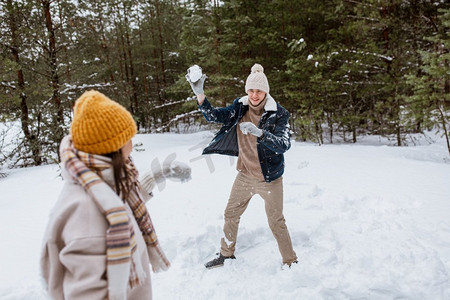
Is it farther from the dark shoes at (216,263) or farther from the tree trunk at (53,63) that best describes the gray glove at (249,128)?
the tree trunk at (53,63)

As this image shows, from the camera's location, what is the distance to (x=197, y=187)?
5.73m

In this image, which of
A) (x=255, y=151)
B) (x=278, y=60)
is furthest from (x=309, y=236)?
(x=278, y=60)

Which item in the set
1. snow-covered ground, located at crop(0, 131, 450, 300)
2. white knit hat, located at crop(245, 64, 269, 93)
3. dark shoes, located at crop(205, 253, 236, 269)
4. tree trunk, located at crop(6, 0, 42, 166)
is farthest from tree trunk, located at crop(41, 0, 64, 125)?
white knit hat, located at crop(245, 64, 269, 93)

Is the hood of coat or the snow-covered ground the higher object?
the hood of coat

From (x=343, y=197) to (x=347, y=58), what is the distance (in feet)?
24.5

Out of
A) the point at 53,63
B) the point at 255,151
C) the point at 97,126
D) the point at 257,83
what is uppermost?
the point at 53,63

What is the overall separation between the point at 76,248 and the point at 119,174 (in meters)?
0.36

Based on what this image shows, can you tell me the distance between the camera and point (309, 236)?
384cm

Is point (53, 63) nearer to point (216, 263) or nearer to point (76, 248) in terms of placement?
point (216, 263)

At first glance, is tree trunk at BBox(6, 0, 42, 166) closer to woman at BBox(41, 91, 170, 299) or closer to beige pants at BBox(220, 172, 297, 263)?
beige pants at BBox(220, 172, 297, 263)

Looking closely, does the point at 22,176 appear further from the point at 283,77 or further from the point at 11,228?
the point at 283,77

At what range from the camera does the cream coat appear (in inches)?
47.1

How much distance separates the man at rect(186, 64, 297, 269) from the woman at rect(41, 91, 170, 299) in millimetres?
1729

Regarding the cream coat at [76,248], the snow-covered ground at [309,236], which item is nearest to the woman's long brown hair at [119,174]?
the cream coat at [76,248]
